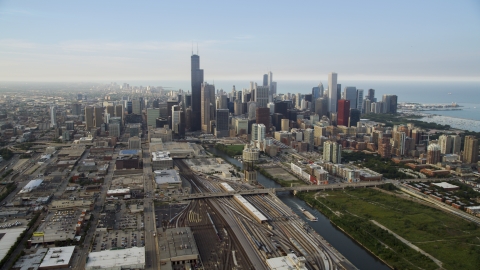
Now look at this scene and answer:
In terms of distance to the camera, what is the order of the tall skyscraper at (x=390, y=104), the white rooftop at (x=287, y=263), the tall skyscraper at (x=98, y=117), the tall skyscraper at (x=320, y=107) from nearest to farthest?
the white rooftop at (x=287, y=263)
the tall skyscraper at (x=98, y=117)
the tall skyscraper at (x=320, y=107)
the tall skyscraper at (x=390, y=104)

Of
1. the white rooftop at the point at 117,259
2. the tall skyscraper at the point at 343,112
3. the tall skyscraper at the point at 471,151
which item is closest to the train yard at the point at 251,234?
the white rooftop at the point at 117,259

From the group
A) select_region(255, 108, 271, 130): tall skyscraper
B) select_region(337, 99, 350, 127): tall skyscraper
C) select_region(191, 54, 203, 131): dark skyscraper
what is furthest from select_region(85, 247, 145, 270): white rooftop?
select_region(337, 99, 350, 127): tall skyscraper

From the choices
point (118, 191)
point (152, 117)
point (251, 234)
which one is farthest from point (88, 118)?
point (251, 234)

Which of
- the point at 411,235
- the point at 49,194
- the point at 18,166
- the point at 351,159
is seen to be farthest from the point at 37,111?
the point at 411,235

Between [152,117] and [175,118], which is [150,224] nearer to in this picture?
[175,118]

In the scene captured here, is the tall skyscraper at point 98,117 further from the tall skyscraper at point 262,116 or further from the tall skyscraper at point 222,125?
the tall skyscraper at point 262,116
